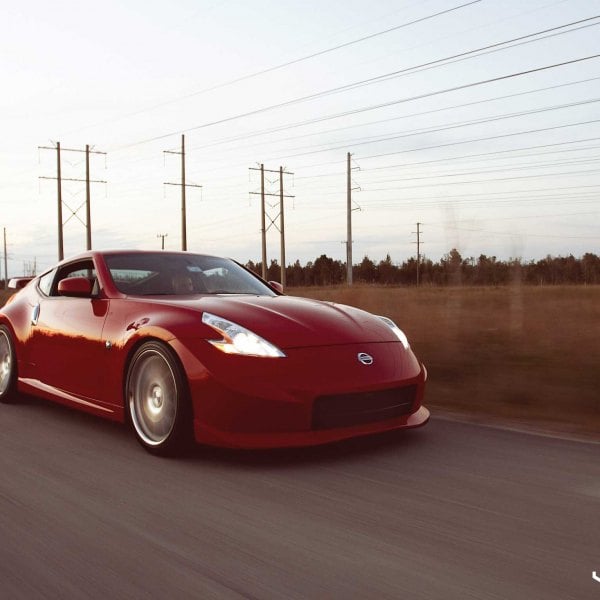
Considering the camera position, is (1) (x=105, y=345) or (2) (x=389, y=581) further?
(1) (x=105, y=345)

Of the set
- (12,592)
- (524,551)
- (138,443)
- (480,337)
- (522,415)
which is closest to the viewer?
(12,592)

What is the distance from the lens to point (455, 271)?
10266 mm

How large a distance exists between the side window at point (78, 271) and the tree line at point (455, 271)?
18.1 ft

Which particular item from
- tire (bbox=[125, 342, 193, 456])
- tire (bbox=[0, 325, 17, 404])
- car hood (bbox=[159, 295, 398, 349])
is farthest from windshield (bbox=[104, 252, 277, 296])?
tire (bbox=[0, 325, 17, 404])

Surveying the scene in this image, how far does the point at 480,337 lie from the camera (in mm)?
10133

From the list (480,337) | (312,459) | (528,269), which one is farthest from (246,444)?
(528,269)

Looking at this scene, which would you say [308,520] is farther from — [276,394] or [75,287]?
[75,287]

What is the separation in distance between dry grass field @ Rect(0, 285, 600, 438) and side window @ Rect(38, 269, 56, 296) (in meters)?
3.41

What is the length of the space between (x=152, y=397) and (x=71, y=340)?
1126 millimetres

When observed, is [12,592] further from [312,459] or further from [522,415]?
[522,415]

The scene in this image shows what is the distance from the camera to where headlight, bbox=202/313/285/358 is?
4375 mm

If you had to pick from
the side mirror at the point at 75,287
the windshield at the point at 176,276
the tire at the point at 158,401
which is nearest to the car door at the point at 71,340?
the side mirror at the point at 75,287

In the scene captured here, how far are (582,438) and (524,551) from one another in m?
2.23

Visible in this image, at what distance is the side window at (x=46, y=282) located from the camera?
6.36 m
